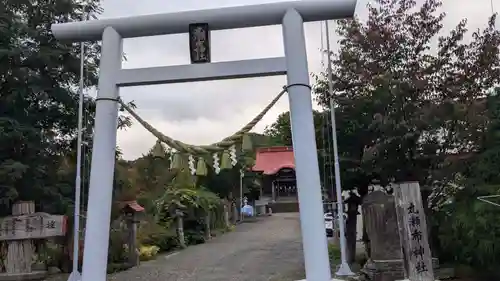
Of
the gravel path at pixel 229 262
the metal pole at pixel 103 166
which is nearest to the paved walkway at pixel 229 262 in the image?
the gravel path at pixel 229 262

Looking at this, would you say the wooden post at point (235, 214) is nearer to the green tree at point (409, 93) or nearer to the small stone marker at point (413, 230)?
the green tree at point (409, 93)

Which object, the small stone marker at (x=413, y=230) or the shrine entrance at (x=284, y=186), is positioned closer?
the small stone marker at (x=413, y=230)

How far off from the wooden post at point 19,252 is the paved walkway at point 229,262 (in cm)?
169

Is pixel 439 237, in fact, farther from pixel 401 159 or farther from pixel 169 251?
pixel 169 251

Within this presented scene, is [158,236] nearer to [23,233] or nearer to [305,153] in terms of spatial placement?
[23,233]

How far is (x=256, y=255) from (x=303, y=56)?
875cm

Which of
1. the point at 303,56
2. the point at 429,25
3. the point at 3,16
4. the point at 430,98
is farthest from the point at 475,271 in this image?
the point at 3,16

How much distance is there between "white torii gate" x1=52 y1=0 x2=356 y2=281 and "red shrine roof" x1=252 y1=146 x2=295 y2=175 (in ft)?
72.3

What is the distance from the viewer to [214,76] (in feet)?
12.4

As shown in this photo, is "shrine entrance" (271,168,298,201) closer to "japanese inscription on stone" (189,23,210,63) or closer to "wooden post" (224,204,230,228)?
"wooden post" (224,204,230,228)

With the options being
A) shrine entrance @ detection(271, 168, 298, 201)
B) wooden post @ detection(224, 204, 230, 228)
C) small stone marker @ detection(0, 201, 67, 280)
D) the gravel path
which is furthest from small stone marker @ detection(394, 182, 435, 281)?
shrine entrance @ detection(271, 168, 298, 201)

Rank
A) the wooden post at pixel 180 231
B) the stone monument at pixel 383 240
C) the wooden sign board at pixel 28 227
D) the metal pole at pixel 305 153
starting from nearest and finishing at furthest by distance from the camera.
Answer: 1. the metal pole at pixel 305 153
2. the stone monument at pixel 383 240
3. the wooden sign board at pixel 28 227
4. the wooden post at pixel 180 231

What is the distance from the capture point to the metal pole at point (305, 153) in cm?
345

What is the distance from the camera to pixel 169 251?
1373 centimetres
